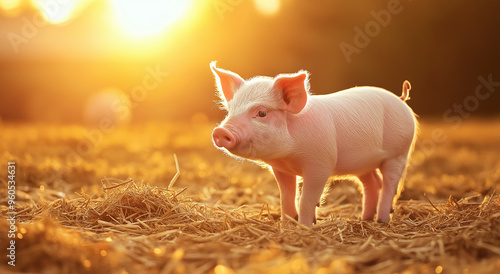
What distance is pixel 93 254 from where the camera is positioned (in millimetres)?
2439

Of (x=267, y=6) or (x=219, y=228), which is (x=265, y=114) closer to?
(x=219, y=228)

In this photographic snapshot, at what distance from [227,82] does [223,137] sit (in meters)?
0.71

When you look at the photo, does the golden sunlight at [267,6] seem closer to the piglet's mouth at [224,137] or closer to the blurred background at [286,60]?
the blurred background at [286,60]

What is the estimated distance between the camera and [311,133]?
11.0ft

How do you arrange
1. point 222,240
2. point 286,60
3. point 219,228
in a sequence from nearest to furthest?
point 222,240, point 219,228, point 286,60

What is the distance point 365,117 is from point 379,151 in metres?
0.29

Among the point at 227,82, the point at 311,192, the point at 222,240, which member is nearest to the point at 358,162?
the point at 311,192

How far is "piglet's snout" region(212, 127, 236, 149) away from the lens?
2973 mm

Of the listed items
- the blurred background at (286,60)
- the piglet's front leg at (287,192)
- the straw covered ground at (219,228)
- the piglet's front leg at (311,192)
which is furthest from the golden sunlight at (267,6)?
the piglet's front leg at (311,192)

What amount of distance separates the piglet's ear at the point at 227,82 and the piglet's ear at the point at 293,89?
346mm

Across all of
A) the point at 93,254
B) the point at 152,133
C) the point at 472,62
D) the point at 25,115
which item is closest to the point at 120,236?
the point at 93,254

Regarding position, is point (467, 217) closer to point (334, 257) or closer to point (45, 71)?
point (334, 257)

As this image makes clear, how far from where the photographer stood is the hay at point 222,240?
2.36 m

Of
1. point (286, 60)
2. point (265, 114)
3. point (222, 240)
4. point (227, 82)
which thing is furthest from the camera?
point (286, 60)
